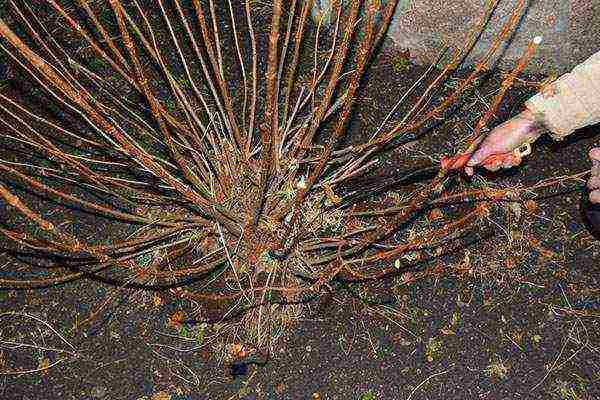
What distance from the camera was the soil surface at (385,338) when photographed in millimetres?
1831

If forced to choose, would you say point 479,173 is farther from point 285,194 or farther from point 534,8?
point 285,194

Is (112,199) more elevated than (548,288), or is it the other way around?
(112,199)

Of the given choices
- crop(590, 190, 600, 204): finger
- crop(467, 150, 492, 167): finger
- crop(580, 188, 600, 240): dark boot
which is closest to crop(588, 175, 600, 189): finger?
crop(590, 190, 600, 204): finger

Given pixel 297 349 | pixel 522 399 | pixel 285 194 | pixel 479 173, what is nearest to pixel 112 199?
pixel 285 194

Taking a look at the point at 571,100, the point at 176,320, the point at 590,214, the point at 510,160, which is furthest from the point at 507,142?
the point at 176,320

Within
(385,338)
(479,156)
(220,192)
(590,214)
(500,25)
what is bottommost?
(385,338)

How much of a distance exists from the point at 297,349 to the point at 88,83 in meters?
1.20

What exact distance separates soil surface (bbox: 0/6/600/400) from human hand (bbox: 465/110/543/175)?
35cm

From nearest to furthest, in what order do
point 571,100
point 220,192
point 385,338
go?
point 571,100, point 220,192, point 385,338

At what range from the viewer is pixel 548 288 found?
1.98 m

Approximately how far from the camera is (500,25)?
2197mm

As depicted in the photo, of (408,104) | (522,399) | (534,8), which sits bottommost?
(522,399)

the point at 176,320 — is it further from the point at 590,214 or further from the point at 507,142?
the point at 590,214

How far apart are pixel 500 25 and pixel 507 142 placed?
654 mm
